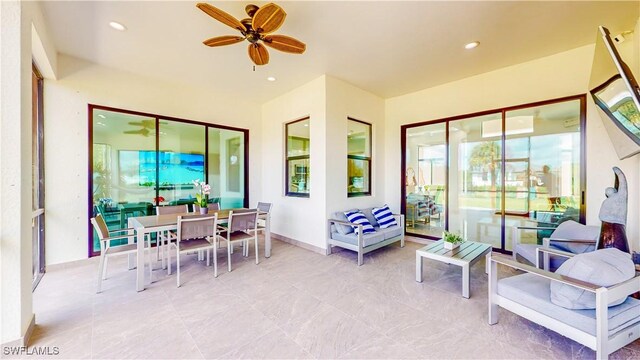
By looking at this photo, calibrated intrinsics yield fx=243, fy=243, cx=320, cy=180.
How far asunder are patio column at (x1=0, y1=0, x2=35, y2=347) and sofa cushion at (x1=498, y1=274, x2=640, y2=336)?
13.0 feet

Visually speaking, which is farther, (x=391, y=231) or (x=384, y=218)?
(x=384, y=218)

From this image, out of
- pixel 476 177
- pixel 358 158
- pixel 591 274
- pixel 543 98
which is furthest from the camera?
pixel 358 158

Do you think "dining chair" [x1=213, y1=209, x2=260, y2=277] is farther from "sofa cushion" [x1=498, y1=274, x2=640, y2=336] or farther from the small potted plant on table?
"sofa cushion" [x1=498, y1=274, x2=640, y2=336]

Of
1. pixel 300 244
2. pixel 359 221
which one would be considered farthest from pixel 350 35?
pixel 300 244

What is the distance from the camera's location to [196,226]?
10.4 feet

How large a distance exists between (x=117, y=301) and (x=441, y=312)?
3408 millimetres

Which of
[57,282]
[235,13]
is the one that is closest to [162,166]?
[57,282]

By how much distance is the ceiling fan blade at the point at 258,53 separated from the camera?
2.74 m

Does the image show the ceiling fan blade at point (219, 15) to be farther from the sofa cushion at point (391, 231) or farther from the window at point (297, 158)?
the sofa cushion at point (391, 231)

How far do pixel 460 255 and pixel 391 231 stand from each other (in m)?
1.47

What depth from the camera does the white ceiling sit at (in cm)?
259

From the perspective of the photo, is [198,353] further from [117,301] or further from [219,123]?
[219,123]

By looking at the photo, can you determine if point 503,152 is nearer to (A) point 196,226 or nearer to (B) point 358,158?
(B) point 358,158

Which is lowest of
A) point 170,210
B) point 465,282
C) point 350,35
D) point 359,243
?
point 465,282
